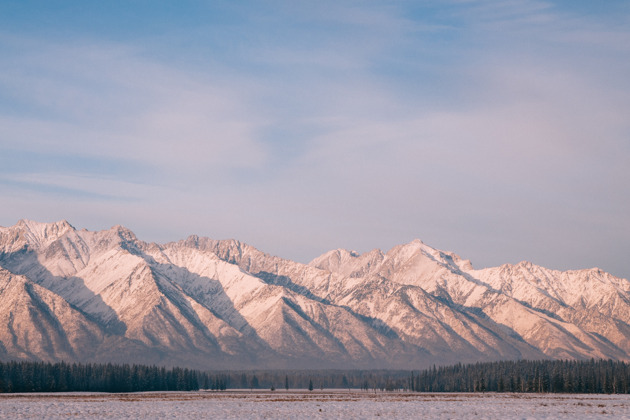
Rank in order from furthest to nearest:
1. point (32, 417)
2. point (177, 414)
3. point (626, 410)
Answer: point (626, 410) < point (177, 414) < point (32, 417)

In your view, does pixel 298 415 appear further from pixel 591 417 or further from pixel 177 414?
pixel 591 417

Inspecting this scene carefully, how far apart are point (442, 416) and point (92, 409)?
5140 cm

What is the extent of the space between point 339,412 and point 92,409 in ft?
A: 120

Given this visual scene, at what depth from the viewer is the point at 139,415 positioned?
104625mm

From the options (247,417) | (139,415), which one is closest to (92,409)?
(139,415)

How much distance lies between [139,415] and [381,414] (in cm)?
3130

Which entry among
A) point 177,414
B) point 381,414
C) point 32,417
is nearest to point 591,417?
point 381,414

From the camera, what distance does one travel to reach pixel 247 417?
10094 cm

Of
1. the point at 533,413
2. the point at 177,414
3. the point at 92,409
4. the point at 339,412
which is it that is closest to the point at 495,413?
the point at 533,413

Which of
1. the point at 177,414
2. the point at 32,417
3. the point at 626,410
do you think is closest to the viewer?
the point at 32,417

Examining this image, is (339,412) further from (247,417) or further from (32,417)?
(32,417)

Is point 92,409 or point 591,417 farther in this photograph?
point 92,409

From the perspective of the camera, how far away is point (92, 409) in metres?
120

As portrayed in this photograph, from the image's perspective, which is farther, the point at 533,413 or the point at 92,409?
the point at 92,409
